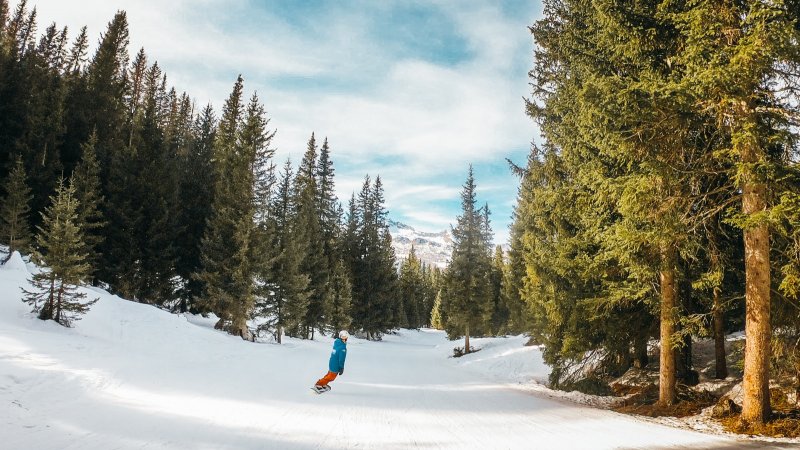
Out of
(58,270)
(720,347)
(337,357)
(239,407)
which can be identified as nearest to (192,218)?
(58,270)

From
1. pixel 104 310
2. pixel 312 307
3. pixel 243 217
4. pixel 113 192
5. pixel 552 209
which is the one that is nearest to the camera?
pixel 552 209

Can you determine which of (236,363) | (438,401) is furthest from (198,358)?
(438,401)

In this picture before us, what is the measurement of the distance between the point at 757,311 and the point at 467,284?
28577 millimetres

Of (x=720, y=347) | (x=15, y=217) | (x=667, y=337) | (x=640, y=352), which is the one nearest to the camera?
(x=667, y=337)

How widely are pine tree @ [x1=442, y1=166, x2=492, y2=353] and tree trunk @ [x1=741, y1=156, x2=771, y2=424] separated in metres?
26.7

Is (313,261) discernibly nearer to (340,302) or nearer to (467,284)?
(340,302)

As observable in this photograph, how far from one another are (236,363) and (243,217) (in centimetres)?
1284

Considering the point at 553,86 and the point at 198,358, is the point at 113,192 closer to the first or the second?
the point at 198,358

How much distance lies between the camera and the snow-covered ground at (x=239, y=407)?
6.40 meters

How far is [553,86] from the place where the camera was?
630 inches

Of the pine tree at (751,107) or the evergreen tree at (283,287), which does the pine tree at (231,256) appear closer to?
the evergreen tree at (283,287)

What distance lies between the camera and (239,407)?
8.47 metres

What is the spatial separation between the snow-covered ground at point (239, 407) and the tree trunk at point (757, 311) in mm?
1372

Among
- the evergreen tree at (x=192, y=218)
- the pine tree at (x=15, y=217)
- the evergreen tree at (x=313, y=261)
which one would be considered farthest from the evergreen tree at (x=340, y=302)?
the pine tree at (x=15, y=217)
